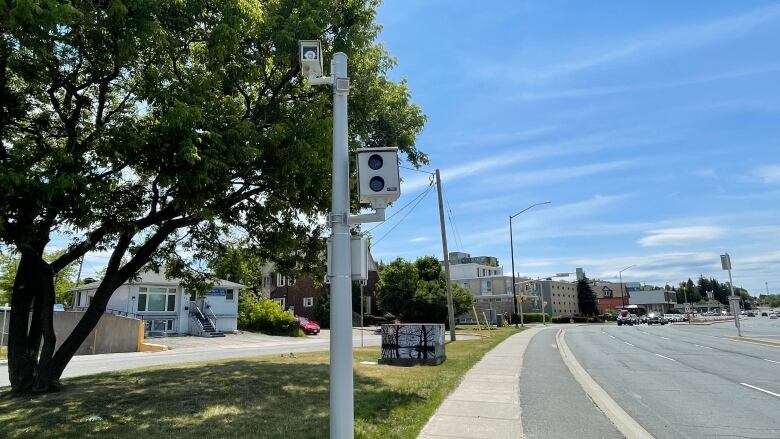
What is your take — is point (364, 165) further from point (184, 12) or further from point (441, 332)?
point (441, 332)

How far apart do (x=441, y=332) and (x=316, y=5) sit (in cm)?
1103

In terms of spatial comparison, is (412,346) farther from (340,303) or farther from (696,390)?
(340,303)

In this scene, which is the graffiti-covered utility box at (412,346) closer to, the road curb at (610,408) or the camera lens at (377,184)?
the road curb at (610,408)

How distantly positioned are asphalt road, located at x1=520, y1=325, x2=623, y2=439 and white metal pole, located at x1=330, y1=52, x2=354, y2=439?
363 centimetres

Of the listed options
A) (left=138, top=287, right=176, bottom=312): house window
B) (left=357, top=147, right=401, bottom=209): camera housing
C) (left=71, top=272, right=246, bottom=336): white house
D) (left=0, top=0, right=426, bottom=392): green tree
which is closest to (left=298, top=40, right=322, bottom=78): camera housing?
(left=357, top=147, right=401, bottom=209): camera housing

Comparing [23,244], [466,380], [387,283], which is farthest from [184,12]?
[387,283]

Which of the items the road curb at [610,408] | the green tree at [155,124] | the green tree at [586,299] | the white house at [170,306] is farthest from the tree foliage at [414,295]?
the green tree at [586,299]

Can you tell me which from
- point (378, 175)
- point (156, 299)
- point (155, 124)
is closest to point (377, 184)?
point (378, 175)

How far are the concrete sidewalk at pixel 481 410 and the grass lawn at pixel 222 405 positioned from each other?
260mm

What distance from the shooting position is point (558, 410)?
361 inches

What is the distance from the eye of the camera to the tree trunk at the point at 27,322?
1086 cm

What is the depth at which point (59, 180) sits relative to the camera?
6.79 m

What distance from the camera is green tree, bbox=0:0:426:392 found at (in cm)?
757

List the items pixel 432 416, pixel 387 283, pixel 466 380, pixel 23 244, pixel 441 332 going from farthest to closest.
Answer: pixel 387 283
pixel 441 332
pixel 466 380
pixel 432 416
pixel 23 244
